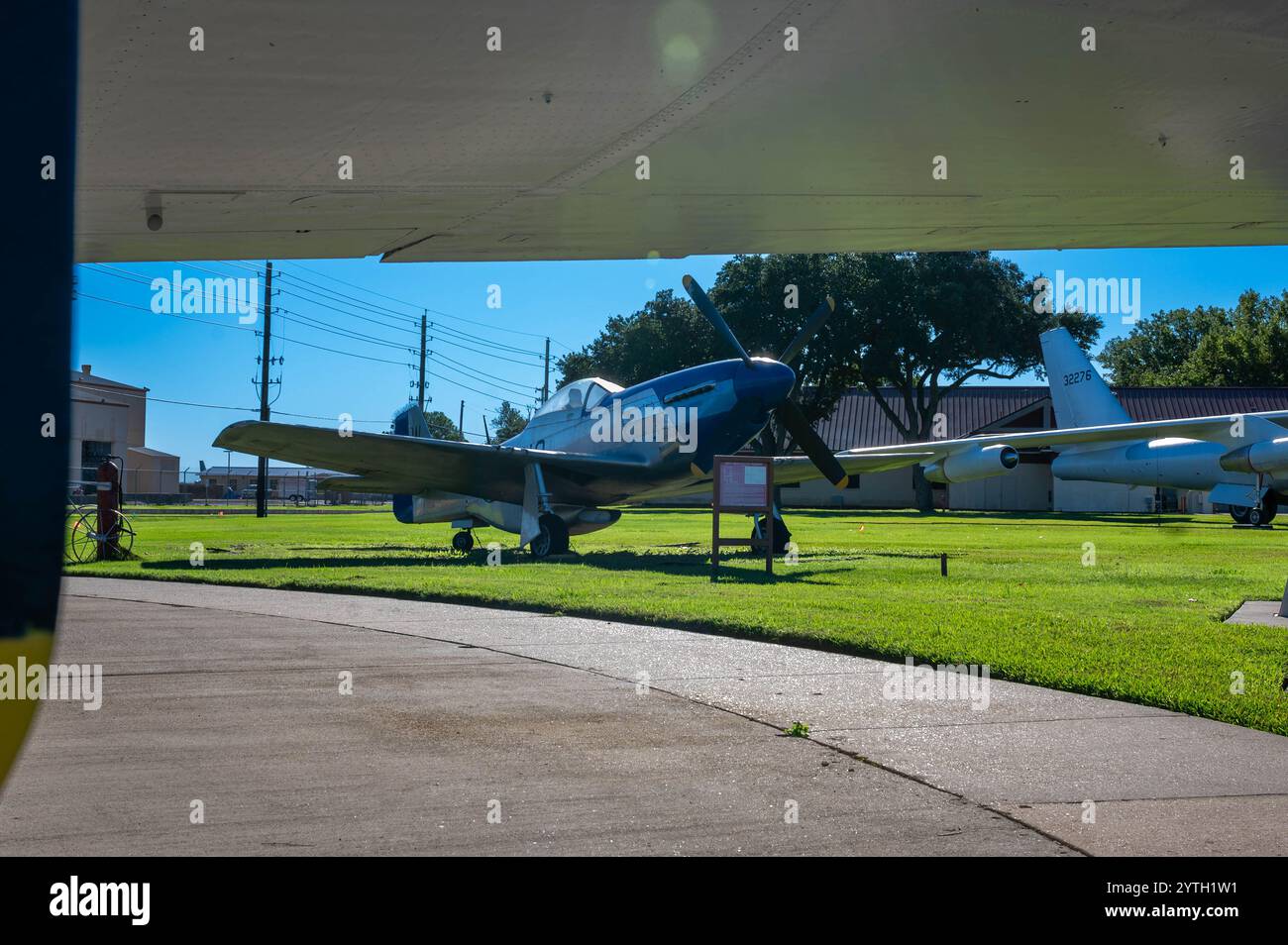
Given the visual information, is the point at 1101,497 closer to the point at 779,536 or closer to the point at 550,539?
the point at 779,536

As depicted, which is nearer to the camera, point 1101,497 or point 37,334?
point 37,334

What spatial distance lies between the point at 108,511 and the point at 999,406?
Result: 168 ft

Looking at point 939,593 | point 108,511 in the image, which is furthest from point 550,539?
point 939,593

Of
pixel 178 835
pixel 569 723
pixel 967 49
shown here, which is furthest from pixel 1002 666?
pixel 178 835

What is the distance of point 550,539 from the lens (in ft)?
58.1

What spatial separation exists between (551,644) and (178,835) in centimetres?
446

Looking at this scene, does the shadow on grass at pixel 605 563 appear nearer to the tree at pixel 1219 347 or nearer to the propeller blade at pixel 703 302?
the propeller blade at pixel 703 302

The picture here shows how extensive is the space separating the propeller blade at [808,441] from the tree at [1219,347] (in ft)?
175

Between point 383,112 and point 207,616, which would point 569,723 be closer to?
point 383,112

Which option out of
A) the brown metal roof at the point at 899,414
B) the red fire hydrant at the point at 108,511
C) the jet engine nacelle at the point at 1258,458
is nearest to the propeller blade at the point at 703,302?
the red fire hydrant at the point at 108,511

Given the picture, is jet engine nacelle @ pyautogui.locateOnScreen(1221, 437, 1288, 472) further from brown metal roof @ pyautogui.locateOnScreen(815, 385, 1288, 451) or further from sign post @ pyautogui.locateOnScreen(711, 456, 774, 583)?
brown metal roof @ pyautogui.locateOnScreen(815, 385, 1288, 451)

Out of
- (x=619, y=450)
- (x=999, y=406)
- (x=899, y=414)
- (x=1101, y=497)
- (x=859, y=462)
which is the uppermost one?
(x=999, y=406)

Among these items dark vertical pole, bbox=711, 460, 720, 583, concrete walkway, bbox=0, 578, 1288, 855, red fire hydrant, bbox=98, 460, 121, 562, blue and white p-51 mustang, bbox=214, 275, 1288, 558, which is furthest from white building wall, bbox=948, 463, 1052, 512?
concrete walkway, bbox=0, 578, 1288, 855

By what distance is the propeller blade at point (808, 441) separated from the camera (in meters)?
16.8
